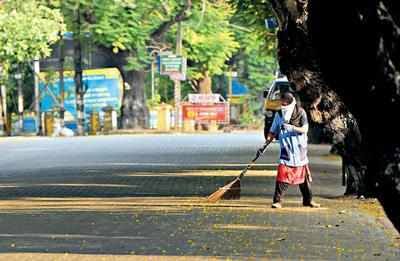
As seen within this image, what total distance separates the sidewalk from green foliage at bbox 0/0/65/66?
25.3 meters

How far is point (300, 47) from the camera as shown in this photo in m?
17.0

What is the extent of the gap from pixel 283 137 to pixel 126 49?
36.4 meters

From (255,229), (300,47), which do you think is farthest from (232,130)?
(255,229)

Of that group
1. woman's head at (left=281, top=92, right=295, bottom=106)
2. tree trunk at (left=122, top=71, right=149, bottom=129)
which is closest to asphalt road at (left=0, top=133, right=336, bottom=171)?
woman's head at (left=281, top=92, right=295, bottom=106)

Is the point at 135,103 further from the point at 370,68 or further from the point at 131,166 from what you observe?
the point at 370,68

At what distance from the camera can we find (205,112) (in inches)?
2188

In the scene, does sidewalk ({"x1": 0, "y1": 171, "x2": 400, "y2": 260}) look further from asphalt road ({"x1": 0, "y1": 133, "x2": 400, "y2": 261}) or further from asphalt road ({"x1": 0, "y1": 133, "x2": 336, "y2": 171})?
asphalt road ({"x1": 0, "y1": 133, "x2": 336, "y2": 171})

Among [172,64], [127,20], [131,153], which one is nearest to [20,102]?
[172,64]

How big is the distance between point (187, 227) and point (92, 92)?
48.3m

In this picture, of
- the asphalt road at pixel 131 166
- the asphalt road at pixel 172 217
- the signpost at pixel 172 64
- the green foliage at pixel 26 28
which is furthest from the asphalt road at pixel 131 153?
the signpost at pixel 172 64

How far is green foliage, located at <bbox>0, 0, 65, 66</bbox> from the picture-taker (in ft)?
146

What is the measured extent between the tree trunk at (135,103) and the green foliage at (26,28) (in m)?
8.12

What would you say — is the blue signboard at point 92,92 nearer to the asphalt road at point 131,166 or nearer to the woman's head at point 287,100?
the asphalt road at point 131,166

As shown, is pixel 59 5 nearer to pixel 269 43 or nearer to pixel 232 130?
pixel 232 130
